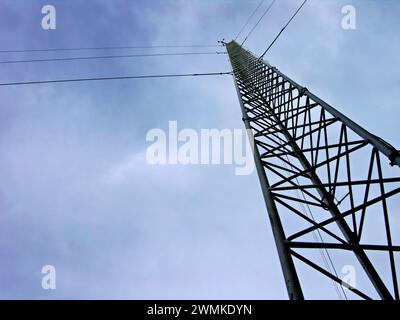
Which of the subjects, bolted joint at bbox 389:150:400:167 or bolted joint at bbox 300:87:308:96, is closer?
Result: bolted joint at bbox 389:150:400:167

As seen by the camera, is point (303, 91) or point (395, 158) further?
point (303, 91)

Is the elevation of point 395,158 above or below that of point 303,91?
below

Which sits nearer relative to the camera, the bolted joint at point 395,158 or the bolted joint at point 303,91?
the bolted joint at point 395,158

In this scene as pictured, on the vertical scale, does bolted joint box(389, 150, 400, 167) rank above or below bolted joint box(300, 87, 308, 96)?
below

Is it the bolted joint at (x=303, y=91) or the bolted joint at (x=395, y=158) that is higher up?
the bolted joint at (x=303, y=91)

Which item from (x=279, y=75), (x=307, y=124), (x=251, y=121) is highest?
(x=279, y=75)

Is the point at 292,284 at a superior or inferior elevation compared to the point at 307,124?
inferior

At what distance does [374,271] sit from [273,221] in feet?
7.68

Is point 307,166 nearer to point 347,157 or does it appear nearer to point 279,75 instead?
point 347,157
